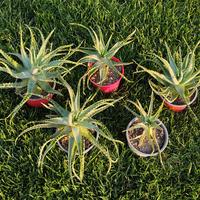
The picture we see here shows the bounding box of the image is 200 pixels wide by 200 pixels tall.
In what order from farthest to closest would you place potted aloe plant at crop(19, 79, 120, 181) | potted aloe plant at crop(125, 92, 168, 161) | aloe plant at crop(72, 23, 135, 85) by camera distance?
1. aloe plant at crop(72, 23, 135, 85)
2. potted aloe plant at crop(125, 92, 168, 161)
3. potted aloe plant at crop(19, 79, 120, 181)

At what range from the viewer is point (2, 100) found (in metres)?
2.58

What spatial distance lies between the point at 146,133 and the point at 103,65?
0.49 m

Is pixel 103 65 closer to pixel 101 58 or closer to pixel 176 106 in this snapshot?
pixel 101 58

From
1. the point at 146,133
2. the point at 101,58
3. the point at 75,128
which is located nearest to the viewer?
the point at 75,128

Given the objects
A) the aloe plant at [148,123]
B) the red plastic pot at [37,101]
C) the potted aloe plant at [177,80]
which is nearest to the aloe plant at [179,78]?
the potted aloe plant at [177,80]

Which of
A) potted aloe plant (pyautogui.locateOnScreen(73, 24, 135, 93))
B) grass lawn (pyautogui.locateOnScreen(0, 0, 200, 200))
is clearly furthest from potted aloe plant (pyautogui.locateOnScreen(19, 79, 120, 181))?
potted aloe plant (pyautogui.locateOnScreen(73, 24, 135, 93))

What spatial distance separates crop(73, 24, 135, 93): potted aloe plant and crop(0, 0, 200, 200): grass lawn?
3.9 inches

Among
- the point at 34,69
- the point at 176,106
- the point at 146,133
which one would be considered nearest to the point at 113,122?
the point at 146,133

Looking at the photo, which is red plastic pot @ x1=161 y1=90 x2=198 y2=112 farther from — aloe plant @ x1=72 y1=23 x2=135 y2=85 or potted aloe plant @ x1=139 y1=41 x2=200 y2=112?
aloe plant @ x1=72 y1=23 x2=135 y2=85

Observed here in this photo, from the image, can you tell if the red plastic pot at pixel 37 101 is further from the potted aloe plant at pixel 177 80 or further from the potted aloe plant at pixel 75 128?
the potted aloe plant at pixel 177 80

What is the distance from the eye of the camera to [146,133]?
2311mm

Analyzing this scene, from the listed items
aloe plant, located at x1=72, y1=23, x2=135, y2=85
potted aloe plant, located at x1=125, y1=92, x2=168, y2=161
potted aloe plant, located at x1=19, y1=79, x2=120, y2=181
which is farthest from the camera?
aloe plant, located at x1=72, y1=23, x2=135, y2=85

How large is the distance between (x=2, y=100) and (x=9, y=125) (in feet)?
0.61

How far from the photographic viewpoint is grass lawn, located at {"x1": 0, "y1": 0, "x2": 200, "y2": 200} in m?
2.32
